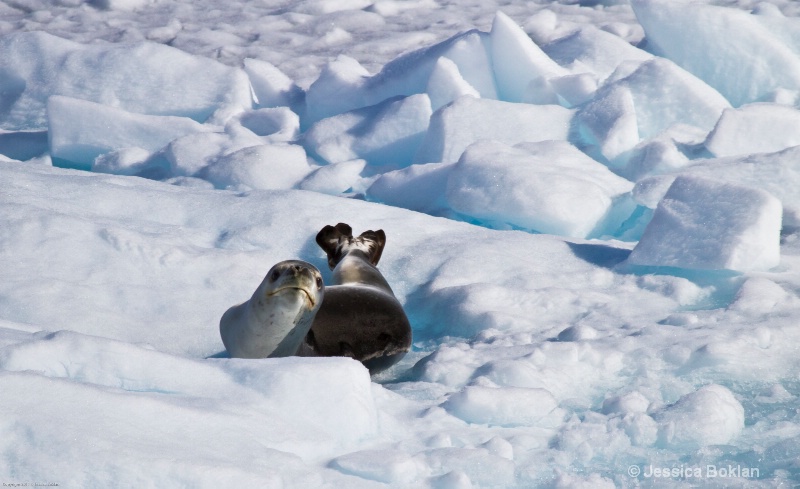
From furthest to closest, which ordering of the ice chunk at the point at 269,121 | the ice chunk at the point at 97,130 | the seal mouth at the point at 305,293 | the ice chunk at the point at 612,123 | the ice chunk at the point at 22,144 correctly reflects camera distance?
the ice chunk at the point at 269,121 < the ice chunk at the point at 22,144 < the ice chunk at the point at 97,130 < the ice chunk at the point at 612,123 < the seal mouth at the point at 305,293

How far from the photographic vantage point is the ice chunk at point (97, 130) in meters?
5.16

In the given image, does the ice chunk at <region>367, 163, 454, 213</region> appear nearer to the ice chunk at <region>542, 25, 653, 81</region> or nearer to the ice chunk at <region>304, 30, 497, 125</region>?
the ice chunk at <region>304, 30, 497, 125</region>

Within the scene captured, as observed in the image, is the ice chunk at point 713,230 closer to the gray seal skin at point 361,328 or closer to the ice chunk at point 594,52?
the gray seal skin at point 361,328

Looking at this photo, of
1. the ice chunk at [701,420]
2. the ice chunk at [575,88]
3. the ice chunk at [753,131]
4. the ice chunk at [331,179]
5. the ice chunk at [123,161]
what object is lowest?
the ice chunk at [123,161]

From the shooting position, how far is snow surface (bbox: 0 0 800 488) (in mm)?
1895

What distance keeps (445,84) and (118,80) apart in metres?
2.14

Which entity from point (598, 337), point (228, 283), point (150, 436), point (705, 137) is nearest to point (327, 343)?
point (228, 283)

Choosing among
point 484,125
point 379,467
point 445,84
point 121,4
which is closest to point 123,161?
point 445,84

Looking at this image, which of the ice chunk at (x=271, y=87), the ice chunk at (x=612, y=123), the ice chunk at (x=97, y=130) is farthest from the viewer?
the ice chunk at (x=271, y=87)

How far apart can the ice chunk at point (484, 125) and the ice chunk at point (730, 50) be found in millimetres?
984

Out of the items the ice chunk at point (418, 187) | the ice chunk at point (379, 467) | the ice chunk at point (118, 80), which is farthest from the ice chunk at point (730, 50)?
the ice chunk at point (379, 467)

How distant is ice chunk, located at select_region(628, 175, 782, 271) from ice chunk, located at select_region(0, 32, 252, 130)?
3.12 metres

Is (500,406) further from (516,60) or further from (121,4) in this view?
(121,4)

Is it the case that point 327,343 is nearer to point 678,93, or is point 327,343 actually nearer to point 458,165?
point 458,165
